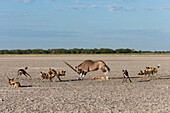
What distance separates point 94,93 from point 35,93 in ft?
8.09

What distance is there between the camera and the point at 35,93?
12758mm

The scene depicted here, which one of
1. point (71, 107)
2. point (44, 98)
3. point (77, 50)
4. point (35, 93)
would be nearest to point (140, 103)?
point (71, 107)

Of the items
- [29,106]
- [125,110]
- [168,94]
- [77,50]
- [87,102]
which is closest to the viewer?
[125,110]

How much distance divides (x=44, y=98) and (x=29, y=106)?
1573mm

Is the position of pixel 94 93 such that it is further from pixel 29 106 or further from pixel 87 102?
pixel 29 106

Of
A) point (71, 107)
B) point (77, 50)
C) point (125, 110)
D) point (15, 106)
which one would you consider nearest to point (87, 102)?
point (71, 107)

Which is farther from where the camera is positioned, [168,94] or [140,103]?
[168,94]

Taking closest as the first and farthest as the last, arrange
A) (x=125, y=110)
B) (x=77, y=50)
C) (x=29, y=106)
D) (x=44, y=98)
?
1. (x=125, y=110)
2. (x=29, y=106)
3. (x=44, y=98)
4. (x=77, y=50)

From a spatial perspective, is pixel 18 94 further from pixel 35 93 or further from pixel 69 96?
pixel 69 96

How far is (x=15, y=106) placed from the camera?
9.95 metres

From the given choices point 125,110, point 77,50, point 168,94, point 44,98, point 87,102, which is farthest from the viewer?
point 77,50

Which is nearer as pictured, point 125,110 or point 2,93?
point 125,110

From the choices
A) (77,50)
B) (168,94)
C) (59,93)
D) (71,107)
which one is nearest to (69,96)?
(59,93)

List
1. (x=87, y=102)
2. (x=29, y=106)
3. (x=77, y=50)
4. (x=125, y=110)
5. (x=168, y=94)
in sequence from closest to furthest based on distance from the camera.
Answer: (x=125, y=110)
(x=29, y=106)
(x=87, y=102)
(x=168, y=94)
(x=77, y=50)
